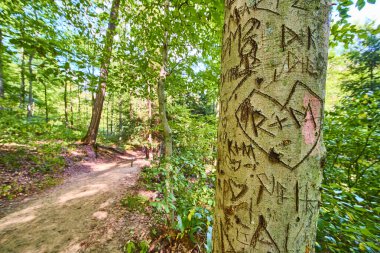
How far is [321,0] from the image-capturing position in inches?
23.2

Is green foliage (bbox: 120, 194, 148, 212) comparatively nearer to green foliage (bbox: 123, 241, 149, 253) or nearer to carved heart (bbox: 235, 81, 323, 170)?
green foliage (bbox: 123, 241, 149, 253)

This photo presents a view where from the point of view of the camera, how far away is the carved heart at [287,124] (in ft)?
1.80

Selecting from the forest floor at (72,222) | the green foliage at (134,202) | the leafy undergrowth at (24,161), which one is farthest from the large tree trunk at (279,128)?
the leafy undergrowth at (24,161)

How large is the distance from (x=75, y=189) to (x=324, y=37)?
326 inches

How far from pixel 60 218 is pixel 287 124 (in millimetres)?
6244

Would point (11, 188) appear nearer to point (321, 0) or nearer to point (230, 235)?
point (230, 235)

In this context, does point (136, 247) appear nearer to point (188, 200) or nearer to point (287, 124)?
point (188, 200)

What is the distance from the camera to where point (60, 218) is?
487 centimetres

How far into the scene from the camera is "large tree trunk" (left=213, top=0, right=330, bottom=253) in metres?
0.55

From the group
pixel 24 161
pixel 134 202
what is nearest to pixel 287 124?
pixel 134 202

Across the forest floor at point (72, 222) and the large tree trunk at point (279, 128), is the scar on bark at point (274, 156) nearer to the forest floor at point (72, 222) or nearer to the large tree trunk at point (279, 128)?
the large tree trunk at point (279, 128)

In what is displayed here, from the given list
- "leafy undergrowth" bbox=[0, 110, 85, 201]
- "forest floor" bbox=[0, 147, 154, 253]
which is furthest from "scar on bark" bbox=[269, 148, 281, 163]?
"leafy undergrowth" bbox=[0, 110, 85, 201]

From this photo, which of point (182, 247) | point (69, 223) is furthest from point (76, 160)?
point (182, 247)

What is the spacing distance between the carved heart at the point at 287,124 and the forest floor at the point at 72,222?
14.7 feet
